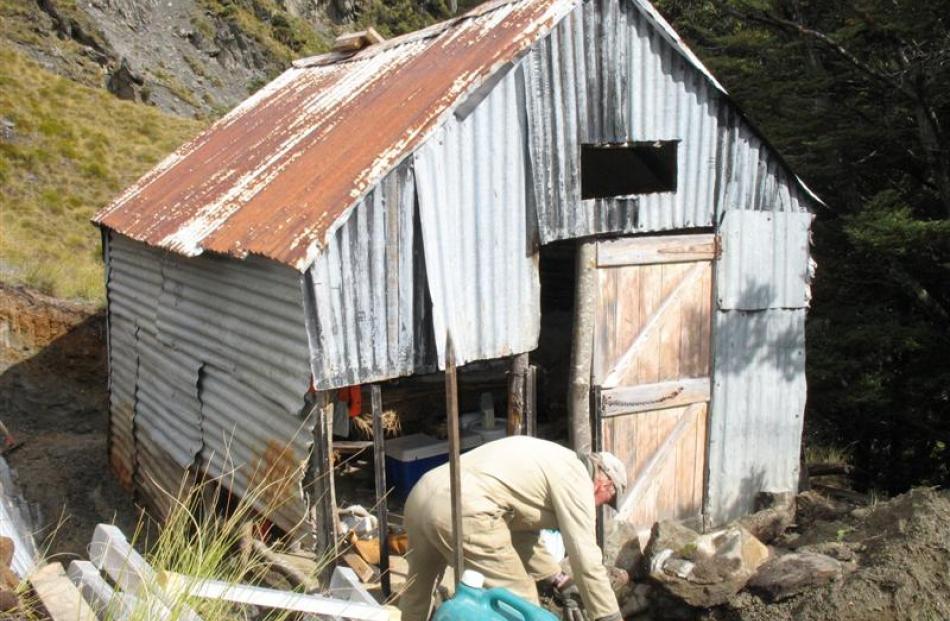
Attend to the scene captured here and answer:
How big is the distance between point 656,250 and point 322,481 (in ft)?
12.0

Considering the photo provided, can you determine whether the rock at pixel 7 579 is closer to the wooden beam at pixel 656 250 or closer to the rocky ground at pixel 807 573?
the rocky ground at pixel 807 573

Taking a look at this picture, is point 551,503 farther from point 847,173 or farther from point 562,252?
point 847,173

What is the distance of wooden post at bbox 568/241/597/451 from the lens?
24.1ft

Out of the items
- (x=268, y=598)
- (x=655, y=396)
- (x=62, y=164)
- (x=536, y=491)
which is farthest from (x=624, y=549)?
(x=62, y=164)

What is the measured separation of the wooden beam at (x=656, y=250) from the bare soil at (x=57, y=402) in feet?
20.3

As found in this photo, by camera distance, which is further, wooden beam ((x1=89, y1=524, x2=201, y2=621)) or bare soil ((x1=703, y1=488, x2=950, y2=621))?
bare soil ((x1=703, y1=488, x2=950, y2=621))

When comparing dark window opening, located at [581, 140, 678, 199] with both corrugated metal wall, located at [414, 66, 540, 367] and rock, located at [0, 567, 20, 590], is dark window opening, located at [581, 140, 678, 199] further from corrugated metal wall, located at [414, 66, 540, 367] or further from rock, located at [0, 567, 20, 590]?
rock, located at [0, 567, 20, 590]

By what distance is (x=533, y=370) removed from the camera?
7.15 metres

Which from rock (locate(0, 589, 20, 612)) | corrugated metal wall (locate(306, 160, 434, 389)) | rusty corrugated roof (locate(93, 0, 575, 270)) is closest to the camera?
rock (locate(0, 589, 20, 612))

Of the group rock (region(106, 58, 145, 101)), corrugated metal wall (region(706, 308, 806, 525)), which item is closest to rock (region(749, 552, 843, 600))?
corrugated metal wall (region(706, 308, 806, 525))

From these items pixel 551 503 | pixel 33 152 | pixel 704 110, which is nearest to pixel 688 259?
pixel 704 110

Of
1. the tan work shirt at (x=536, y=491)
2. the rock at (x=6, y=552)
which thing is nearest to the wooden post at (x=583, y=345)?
the tan work shirt at (x=536, y=491)

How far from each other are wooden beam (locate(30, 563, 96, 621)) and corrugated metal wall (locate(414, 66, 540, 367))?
308 centimetres

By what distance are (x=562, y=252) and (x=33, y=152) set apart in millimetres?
21406
